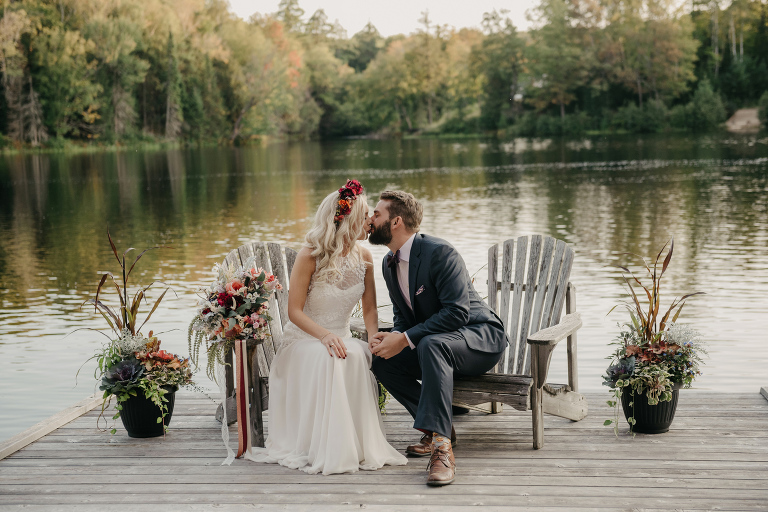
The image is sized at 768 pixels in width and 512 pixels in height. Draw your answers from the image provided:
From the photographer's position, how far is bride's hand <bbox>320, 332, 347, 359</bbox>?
4.00 meters

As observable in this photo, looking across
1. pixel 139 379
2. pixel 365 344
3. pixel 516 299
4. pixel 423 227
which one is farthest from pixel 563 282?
pixel 423 227

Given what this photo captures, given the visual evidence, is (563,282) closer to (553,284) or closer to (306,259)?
(553,284)

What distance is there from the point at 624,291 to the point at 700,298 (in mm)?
895

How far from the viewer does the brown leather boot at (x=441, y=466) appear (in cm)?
364

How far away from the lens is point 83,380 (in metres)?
7.49

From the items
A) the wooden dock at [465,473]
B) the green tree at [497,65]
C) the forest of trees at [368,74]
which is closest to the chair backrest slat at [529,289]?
the wooden dock at [465,473]

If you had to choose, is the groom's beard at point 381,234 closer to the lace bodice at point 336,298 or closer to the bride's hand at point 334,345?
the lace bodice at point 336,298

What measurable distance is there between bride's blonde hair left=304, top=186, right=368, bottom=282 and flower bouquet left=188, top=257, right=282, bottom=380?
0.30 metres

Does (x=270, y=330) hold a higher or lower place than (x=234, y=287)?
lower

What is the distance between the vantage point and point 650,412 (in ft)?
14.1

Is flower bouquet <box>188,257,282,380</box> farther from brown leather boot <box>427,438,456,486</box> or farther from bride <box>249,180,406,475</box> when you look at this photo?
brown leather boot <box>427,438,456,486</box>

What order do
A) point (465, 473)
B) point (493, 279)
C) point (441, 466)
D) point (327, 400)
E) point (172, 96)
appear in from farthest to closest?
point (172, 96) → point (493, 279) → point (327, 400) → point (465, 473) → point (441, 466)

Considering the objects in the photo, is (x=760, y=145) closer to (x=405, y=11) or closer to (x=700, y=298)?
(x=700, y=298)

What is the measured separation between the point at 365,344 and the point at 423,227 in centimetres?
1262
